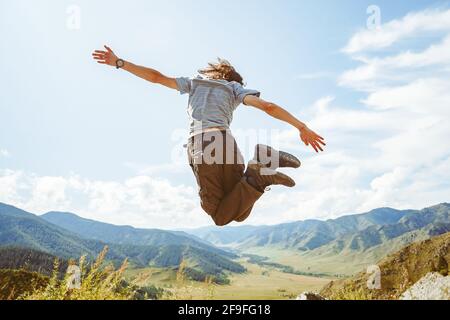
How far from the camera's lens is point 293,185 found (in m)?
8.16

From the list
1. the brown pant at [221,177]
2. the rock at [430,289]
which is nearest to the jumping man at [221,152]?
the brown pant at [221,177]

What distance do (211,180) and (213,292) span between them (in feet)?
6.72

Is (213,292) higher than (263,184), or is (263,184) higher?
(263,184)

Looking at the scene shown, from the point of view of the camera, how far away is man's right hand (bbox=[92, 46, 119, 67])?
8453mm

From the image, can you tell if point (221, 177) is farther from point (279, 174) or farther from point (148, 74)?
point (148, 74)

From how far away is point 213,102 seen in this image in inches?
307

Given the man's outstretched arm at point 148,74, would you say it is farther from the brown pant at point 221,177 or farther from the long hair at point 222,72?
the brown pant at point 221,177

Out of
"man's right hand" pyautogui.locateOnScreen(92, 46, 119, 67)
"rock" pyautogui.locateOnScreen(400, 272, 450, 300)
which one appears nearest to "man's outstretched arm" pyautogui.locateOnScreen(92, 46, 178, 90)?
"man's right hand" pyautogui.locateOnScreen(92, 46, 119, 67)

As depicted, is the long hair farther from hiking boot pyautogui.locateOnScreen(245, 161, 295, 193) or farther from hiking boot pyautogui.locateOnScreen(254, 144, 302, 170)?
hiking boot pyautogui.locateOnScreen(245, 161, 295, 193)

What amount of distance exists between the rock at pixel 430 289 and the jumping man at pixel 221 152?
2801 millimetres

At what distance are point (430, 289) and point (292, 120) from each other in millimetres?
3601

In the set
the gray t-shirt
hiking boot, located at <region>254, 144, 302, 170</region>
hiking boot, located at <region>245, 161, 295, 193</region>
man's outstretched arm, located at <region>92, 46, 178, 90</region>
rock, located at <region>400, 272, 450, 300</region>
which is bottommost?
rock, located at <region>400, 272, 450, 300</region>
